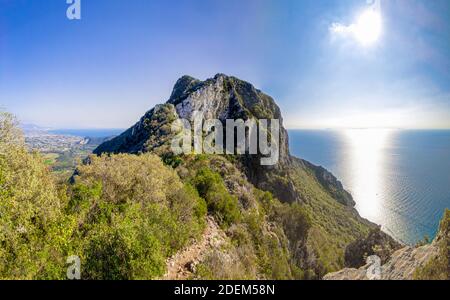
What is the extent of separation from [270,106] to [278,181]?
5535 cm

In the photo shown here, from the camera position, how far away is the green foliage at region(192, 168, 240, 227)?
19000mm

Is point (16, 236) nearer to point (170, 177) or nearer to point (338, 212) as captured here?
point (170, 177)

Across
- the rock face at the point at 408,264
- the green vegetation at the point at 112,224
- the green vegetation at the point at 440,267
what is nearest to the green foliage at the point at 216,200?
the green vegetation at the point at 112,224

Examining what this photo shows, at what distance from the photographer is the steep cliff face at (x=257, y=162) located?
3815cm

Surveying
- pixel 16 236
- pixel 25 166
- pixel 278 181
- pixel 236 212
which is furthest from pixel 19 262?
pixel 278 181

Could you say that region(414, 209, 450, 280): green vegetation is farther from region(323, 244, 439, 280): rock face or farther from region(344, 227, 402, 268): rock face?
region(344, 227, 402, 268): rock face

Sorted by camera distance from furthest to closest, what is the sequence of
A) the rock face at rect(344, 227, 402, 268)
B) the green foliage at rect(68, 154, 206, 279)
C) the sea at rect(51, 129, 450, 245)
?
the sea at rect(51, 129, 450, 245)
the rock face at rect(344, 227, 402, 268)
the green foliage at rect(68, 154, 206, 279)

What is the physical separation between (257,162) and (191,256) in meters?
47.0

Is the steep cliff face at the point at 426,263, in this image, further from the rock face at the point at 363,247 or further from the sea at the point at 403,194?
the sea at the point at 403,194

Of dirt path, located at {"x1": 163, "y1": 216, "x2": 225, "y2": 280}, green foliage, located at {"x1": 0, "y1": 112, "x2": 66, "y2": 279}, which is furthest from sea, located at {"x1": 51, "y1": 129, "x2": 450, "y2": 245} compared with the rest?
green foliage, located at {"x1": 0, "y1": 112, "x2": 66, "y2": 279}

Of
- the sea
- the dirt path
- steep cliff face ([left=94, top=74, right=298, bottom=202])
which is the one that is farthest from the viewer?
the sea

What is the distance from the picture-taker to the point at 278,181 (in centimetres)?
5734

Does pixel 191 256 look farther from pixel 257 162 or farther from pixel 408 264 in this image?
pixel 257 162

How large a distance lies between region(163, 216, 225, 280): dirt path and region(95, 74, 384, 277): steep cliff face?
1519 cm
